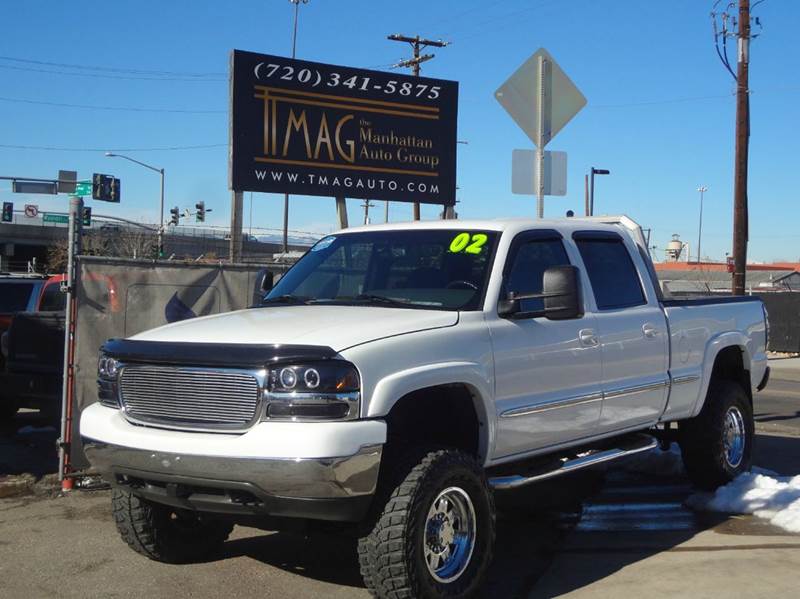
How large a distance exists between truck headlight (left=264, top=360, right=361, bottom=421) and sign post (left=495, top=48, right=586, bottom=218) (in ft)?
16.2

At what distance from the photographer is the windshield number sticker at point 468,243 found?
570cm

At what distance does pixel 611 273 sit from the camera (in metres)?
6.61

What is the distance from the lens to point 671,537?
20.6ft

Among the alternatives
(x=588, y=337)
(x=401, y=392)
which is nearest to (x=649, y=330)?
(x=588, y=337)

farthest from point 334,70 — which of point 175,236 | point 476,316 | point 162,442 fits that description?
point 175,236

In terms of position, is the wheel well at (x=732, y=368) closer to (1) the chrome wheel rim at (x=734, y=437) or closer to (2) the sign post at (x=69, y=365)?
(1) the chrome wheel rim at (x=734, y=437)

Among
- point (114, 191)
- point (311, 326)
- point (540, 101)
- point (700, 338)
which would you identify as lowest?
point (700, 338)

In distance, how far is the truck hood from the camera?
4.55 meters

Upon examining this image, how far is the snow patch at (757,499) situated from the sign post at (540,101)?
308 cm

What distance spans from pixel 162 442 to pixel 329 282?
1849 millimetres

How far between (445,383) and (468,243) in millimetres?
1266

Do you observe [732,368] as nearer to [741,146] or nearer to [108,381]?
[108,381]

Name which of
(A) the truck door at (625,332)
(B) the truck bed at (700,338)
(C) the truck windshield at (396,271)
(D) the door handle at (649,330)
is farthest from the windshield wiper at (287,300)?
(B) the truck bed at (700,338)

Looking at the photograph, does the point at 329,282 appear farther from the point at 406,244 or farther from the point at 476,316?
the point at 476,316
